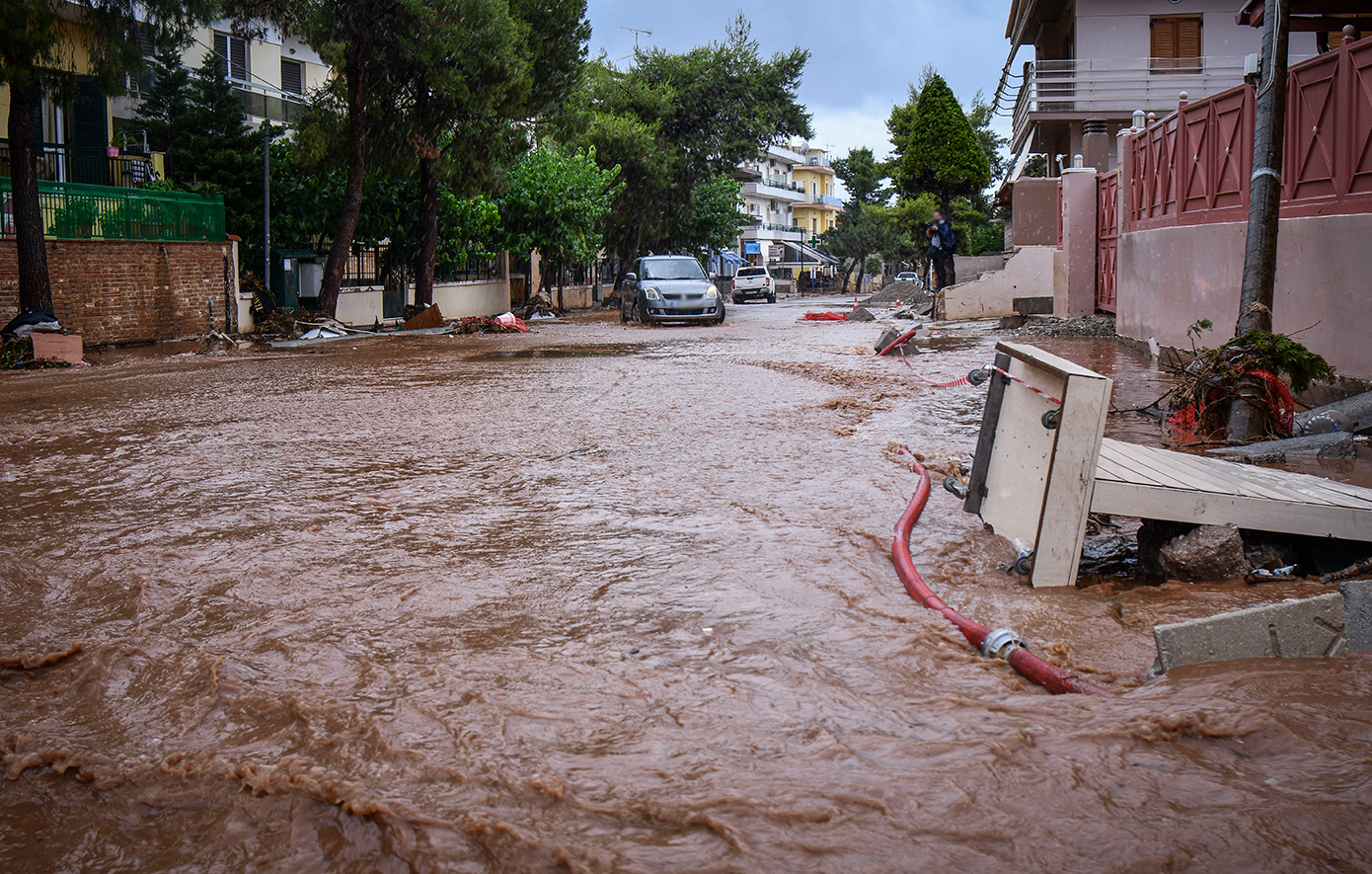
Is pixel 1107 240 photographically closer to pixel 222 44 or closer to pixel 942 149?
pixel 942 149

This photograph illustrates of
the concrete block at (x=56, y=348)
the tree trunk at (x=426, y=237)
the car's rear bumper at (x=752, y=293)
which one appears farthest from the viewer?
the car's rear bumper at (x=752, y=293)

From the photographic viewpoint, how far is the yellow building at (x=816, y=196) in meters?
95.1

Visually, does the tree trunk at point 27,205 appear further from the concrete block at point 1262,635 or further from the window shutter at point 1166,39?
the window shutter at point 1166,39

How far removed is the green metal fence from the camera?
18.1 metres

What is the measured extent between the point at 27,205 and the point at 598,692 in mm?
16616

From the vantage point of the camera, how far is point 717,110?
4062cm

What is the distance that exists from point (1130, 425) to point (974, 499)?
371cm

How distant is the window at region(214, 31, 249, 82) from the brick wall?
50.3 ft

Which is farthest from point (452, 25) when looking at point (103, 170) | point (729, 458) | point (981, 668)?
point (981, 668)

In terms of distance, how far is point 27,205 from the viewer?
16.3 m

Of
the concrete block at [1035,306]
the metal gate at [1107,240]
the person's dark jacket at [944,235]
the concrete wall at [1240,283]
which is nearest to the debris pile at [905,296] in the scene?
the person's dark jacket at [944,235]

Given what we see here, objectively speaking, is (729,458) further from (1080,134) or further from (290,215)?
(1080,134)

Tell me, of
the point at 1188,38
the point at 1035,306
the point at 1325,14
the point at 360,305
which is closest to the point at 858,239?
the point at 1188,38

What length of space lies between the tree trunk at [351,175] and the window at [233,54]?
13.2 meters
